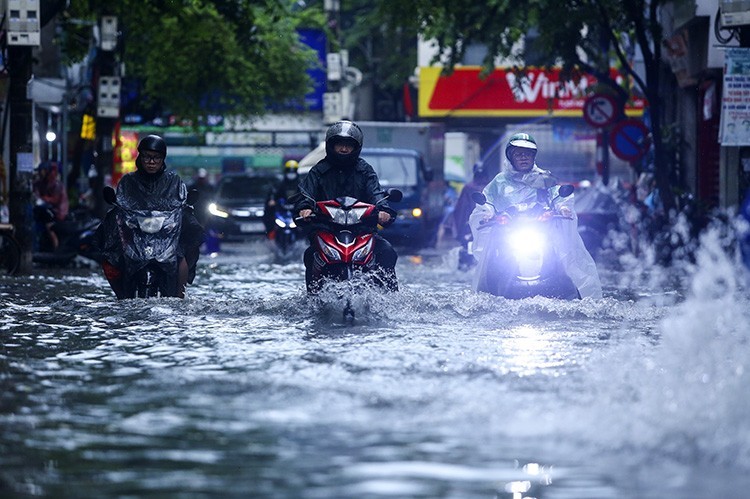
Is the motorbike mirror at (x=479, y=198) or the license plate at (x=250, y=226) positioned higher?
the motorbike mirror at (x=479, y=198)

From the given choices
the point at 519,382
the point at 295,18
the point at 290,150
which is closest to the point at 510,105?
the point at 295,18

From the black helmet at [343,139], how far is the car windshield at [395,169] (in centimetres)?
2193

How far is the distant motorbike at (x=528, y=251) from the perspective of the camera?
1505 cm

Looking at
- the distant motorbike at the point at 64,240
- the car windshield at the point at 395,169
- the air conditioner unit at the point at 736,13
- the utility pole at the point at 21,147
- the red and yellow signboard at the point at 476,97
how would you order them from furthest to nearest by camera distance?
1. the red and yellow signboard at the point at 476,97
2. the car windshield at the point at 395,169
3. the distant motorbike at the point at 64,240
4. the utility pole at the point at 21,147
5. the air conditioner unit at the point at 736,13

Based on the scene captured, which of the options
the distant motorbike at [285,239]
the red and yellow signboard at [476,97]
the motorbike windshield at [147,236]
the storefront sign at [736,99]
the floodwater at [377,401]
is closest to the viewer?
the floodwater at [377,401]

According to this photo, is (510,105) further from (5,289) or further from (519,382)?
(519,382)

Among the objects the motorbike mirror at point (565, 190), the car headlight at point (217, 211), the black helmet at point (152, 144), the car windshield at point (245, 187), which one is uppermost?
the black helmet at point (152, 144)

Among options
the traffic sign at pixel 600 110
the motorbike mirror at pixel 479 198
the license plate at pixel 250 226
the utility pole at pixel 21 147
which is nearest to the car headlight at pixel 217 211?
the license plate at pixel 250 226

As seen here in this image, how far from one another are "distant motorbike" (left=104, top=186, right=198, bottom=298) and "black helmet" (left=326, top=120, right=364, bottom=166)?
1.54 m

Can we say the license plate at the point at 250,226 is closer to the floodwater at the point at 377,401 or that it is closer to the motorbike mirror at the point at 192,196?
the motorbike mirror at the point at 192,196

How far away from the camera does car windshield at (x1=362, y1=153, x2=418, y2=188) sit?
3669cm

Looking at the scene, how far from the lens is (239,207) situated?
3869cm

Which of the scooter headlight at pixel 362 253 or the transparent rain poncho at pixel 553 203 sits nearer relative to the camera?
the scooter headlight at pixel 362 253

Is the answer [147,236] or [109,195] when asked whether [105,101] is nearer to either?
[147,236]
